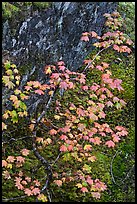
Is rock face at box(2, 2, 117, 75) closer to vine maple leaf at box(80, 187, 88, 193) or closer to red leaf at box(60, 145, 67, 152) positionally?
red leaf at box(60, 145, 67, 152)

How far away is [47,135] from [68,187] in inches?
38.2

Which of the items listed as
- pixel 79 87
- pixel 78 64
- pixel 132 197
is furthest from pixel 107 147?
pixel 78 64

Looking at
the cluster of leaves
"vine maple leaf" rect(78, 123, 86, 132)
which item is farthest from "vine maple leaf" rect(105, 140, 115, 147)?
"vine maple leaf" rect(78, 123, 86, 132)

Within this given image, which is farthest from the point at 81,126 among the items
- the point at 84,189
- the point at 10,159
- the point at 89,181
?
the point at 10,159

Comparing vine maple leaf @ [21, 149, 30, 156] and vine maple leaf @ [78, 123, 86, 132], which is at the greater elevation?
vine maple leaf @ [78, 123, 86, 132]

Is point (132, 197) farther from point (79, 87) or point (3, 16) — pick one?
point (3, 16)

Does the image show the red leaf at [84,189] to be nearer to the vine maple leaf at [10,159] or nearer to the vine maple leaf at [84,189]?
the vine maple leaf at [84,189]

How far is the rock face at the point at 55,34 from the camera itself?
16.5 feet

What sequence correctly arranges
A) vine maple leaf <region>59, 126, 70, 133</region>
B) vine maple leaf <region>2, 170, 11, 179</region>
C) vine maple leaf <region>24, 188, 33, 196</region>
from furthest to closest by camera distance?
vine maple leaf <region>59, 126, 70, 133</region> → vine maple leaf <region>2, 170, 11, 179</region> → vine maple leaf <region>24, 188, 33, 196</region>

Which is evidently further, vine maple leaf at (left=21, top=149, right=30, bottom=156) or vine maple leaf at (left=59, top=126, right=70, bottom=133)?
vine maple leaf at (left=59, top=126, right=70, bottom=133)

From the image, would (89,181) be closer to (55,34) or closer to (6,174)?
(6,174)

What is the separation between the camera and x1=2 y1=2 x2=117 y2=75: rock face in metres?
5.02

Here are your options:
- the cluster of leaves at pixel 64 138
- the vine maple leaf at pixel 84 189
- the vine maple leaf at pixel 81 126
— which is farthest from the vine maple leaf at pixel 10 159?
the vine maple leaf at pixel 81 126

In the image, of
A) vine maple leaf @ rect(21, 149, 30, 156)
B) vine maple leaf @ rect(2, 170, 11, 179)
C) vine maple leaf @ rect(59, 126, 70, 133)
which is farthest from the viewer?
vine maple leaf @ rect(59, 126, 70, 133)
